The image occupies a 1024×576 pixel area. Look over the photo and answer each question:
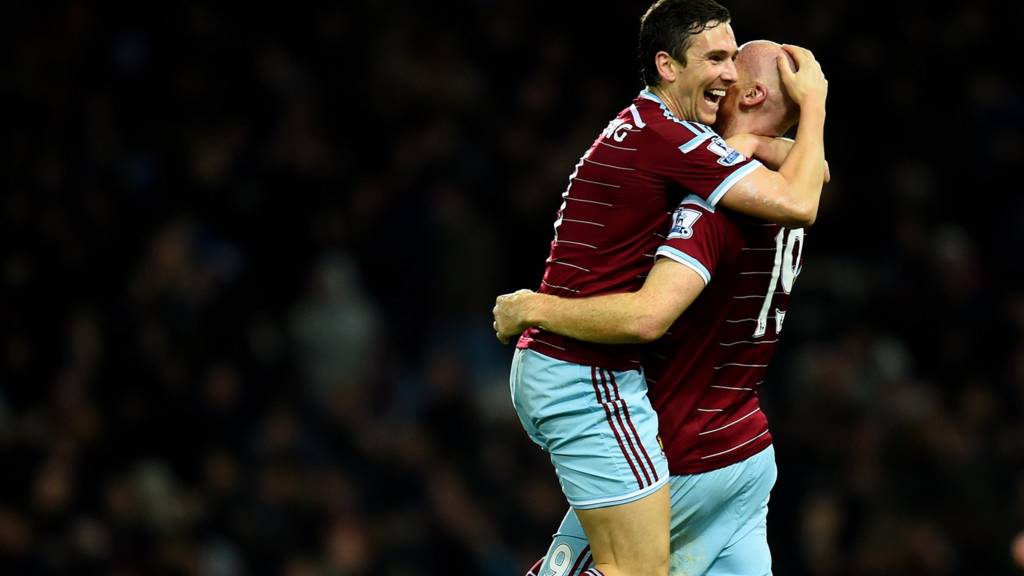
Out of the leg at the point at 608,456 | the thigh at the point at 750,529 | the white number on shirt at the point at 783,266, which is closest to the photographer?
the leg at the point at 608,456

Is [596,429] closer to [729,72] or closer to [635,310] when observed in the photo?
[635,310]

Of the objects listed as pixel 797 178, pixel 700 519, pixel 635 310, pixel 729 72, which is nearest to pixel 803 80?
pixel 729 72

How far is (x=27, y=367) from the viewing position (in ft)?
29.9

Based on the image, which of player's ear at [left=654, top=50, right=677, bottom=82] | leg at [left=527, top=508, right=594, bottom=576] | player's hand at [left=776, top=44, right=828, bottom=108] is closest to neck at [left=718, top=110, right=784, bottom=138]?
player's hand at [left=776, top=44, right=828, bottom=108]

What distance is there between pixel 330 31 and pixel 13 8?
89.5 inches

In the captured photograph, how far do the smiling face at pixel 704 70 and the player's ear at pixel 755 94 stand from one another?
97mm

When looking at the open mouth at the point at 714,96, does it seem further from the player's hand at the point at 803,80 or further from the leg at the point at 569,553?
the leg at the point at 569,553

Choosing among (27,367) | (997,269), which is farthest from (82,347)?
(997,269)

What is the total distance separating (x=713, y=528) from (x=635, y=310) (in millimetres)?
810

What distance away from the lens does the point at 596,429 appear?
429 centimetres

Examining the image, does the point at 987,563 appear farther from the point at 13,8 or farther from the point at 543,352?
the point at 13,8

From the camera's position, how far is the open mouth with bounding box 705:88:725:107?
4.37 m

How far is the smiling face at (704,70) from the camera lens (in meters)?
4.29

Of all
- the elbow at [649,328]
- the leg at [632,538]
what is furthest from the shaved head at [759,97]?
the leg at [632,538]
